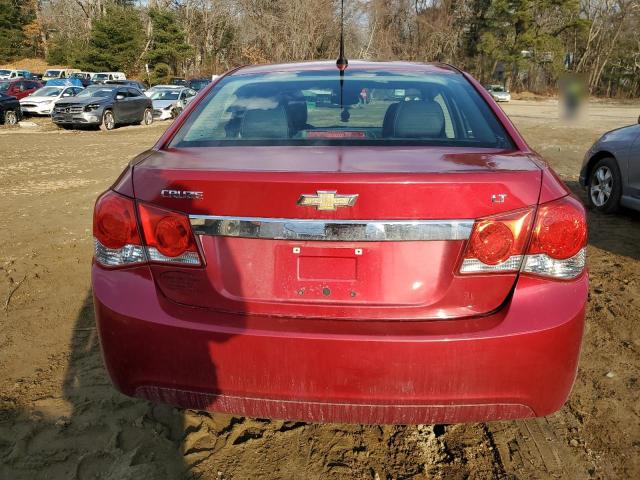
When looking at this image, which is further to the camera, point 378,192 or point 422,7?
point 422,7

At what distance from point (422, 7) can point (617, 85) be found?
22.4 metres

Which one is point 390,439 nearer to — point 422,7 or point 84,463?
point 84,463

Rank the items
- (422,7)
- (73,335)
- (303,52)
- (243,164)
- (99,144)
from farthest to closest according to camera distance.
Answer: (422,7), (303,52), (99,144), (73,335), (243,164)

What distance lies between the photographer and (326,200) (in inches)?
71.0

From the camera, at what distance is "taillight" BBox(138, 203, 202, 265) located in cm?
192

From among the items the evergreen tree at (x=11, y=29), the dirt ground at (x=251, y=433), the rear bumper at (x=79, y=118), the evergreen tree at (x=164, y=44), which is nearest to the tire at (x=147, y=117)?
the rear bumper at (x=79, y=118)

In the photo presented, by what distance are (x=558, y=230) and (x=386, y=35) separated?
176 ft

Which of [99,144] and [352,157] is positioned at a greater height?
[352,157]

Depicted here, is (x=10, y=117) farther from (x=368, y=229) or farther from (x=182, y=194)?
(x=368, y=229)

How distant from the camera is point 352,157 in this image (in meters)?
2.04

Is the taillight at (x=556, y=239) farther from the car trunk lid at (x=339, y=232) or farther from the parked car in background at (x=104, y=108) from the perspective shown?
the parked car in background at (x=104, y=108)

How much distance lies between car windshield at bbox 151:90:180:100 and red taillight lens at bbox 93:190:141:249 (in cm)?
2426

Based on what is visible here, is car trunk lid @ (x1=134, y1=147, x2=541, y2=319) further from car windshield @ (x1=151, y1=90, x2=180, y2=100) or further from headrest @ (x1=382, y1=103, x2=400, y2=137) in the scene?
car windshield @ (x1=151, y1=90, x2=180, y2=100)

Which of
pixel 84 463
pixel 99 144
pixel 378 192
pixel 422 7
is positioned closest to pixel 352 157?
pixel 378 192
